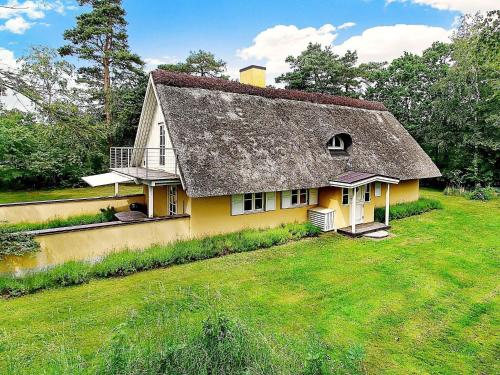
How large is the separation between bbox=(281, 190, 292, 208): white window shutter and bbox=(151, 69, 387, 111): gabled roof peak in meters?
4.93

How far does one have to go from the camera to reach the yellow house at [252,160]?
1109 centimetres

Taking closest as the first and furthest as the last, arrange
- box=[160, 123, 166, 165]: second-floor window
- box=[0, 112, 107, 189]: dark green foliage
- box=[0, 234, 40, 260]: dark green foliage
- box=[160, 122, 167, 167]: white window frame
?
1. box=[0, 234, 40, 260]: dark green foliage
2. box=[160, 122, 167, 167]: white window frame
3. box=[160, 123, 166, 165]: second-floor window
4. box=[0, 112, 107, 189]: dark green foliage

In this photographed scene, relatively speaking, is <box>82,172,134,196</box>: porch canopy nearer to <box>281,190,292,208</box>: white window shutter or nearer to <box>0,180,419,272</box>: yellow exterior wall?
<box>0,180,419,272</box>: yellow exterior wall

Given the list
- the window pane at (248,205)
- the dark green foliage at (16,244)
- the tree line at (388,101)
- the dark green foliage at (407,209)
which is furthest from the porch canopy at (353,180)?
the tree line at (388,101)

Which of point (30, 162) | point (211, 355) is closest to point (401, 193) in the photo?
point (211, 355)

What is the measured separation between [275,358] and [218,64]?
33259 millimetres

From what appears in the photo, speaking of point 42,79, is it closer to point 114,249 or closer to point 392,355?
point 114,249

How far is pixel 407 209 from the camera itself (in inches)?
643

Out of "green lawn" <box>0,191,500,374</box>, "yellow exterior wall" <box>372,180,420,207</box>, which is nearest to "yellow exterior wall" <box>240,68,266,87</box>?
"yellow exterior wall" <box>372,180,420,207</box>

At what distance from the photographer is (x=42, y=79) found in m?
5.65

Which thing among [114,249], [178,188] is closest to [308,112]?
[178,188]

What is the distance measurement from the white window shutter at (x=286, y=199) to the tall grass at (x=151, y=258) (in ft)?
2.80

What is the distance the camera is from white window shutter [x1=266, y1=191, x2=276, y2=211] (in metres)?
12.5

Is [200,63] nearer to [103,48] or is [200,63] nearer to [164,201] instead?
[103,48]
